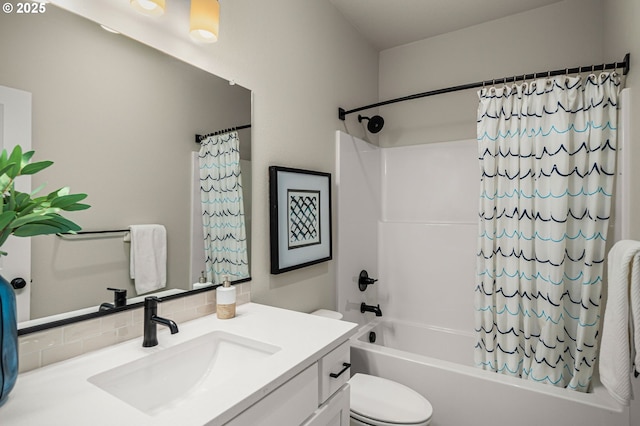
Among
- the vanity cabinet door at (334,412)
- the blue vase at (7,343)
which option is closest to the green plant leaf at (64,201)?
the blue vase at (7,343)

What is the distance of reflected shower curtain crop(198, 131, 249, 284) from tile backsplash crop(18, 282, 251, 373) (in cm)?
20

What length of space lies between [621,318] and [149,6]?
78.1 inches

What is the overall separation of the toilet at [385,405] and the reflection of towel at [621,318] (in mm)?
717

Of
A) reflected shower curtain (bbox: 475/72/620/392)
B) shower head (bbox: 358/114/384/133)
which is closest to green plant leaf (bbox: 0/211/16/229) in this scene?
reflected shower curtain (bbox: 475/72/620/392)

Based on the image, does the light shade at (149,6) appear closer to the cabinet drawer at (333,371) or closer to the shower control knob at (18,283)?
the shower control knob at (18,283)

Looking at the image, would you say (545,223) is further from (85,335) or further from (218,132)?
(85,335)

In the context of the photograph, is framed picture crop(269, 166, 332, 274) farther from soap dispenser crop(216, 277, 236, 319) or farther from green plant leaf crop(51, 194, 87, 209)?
green plant leaf crop(51, 194, 87, 209)

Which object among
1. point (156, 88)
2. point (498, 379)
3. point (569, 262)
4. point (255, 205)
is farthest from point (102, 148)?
point (569, 262)

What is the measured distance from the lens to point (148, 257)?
1127 mm

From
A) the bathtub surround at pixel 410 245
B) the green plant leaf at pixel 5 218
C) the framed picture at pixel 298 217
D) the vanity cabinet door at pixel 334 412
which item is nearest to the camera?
the green plant leaf at pixel 5 218

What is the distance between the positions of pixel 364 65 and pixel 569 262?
1.97 metres

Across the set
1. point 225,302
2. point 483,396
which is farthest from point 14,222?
point 483,396

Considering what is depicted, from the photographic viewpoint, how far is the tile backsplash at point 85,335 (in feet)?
2.77

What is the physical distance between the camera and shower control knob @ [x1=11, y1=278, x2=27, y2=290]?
821 mm
